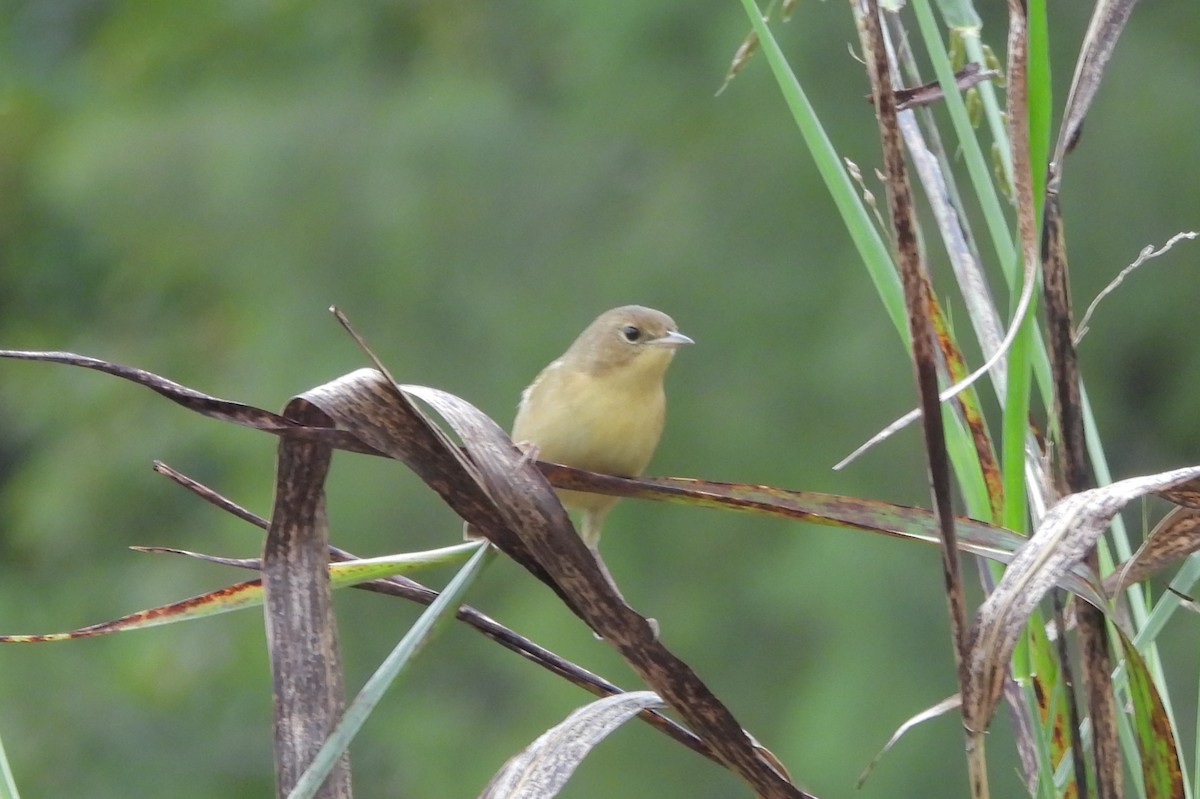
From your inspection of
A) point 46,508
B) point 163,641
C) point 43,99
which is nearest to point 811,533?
point 163,641

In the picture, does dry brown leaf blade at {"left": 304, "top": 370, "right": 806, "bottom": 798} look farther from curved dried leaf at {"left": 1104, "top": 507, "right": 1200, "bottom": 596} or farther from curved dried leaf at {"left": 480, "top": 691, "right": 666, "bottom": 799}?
curved dried leaf at {"left": 1104, "top": 507, "right": 1200, "bottom": 596}

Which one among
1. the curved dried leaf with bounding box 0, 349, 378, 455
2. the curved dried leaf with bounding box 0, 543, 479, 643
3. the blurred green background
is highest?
the curved dried leaf with bounding box 0, 349, 378, 455

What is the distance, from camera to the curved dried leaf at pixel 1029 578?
→ 1.33 metres

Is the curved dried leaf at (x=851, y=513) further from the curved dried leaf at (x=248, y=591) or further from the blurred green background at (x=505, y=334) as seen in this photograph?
the blurred green background at (x=505, y=334)

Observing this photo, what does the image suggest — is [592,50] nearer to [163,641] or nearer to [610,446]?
[163,641]

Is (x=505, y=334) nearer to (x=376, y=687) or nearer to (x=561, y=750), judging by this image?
(x=561, y=750)

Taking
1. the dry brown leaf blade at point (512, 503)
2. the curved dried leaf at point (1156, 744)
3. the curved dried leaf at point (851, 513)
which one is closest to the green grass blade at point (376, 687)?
the dry brown leaf blade at point (512, 503)

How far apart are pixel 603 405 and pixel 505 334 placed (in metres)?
5.17

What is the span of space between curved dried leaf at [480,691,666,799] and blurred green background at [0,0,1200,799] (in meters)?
5.27

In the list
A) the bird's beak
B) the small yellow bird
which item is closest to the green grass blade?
the small yellow bird

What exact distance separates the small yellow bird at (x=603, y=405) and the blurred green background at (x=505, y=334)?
335 cm

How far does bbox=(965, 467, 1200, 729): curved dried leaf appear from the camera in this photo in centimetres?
133

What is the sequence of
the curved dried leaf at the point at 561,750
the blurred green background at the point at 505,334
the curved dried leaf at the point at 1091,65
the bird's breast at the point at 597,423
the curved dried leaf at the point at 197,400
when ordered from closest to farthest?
1. the curved dried leaf at the point at 197,400
2. the curved dried leaf at the point at 561,750
3. the curved dried leaf at the point at 1091,65
4. the bird's breast at the point at 597,423
5. the blurred green background at the point at 505,334

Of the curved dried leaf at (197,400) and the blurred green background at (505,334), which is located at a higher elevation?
the curved dried leaf at (197,400)
